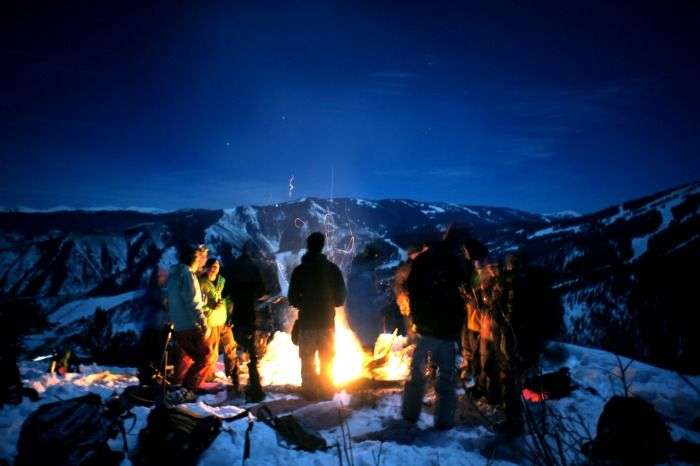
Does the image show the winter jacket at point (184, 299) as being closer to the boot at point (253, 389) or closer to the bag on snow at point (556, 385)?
the boot at point (253, 389)

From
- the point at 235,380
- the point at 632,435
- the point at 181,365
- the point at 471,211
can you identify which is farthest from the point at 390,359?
the point at 471,211

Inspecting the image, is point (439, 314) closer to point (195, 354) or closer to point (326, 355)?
point (326, 355)

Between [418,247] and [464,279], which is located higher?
[418,247]

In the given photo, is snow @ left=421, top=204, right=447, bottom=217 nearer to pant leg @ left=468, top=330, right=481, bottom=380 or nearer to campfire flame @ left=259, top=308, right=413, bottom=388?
campfire flame @ left=259, top=308, right=413, bottom=388

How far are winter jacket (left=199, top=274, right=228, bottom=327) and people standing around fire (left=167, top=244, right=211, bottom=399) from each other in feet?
0.53

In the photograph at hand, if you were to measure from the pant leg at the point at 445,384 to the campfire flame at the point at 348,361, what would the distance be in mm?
2184

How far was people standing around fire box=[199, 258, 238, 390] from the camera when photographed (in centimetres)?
650

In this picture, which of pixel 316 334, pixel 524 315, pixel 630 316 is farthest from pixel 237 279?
pixel 630 316

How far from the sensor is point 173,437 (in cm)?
341

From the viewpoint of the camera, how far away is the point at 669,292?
28.6m

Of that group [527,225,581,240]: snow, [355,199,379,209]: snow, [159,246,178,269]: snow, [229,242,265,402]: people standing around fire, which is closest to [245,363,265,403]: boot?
[229,242,265,402]: people standing around fire

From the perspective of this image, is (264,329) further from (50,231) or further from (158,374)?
(50,231)

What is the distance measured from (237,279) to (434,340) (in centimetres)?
332

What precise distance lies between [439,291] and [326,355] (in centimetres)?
235
